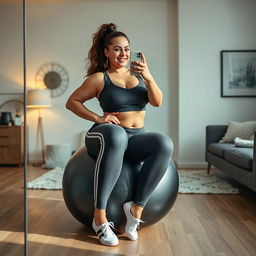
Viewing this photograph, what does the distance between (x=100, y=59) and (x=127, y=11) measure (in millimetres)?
3454

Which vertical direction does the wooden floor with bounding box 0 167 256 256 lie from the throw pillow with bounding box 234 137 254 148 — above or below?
below

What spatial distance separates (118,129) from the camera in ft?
5.89

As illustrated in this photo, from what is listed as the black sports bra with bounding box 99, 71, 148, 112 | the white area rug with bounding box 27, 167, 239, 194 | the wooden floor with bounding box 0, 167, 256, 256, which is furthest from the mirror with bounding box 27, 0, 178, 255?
the black sports bra with bounding box 99, 71, 148, 112

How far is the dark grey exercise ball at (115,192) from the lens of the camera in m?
1.82

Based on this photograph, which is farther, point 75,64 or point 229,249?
point 75,64

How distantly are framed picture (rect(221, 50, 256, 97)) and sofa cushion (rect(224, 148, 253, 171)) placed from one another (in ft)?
5.80

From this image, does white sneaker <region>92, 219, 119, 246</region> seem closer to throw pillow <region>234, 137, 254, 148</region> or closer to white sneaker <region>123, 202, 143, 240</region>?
white sneaker <region>123, 202, 143, 240</region>

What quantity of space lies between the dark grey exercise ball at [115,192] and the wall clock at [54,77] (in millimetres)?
3562

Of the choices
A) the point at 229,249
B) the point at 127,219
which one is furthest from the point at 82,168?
the point at 229,249

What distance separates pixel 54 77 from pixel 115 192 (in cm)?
391

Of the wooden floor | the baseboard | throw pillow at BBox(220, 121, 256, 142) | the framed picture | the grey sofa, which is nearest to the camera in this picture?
the wooden floor

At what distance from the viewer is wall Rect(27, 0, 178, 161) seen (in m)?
5.27

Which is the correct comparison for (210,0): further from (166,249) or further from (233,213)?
(166,249)

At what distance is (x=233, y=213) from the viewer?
8.02 feet
